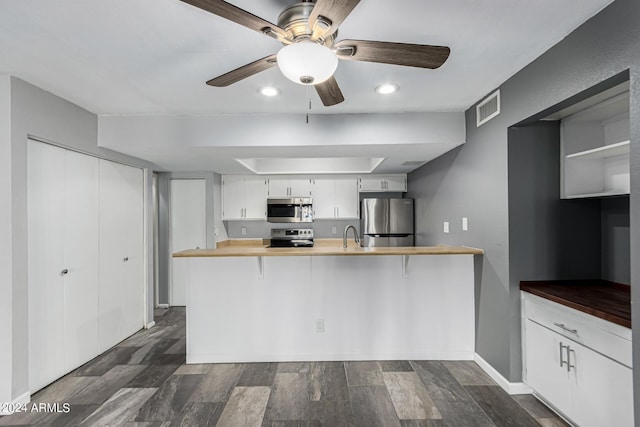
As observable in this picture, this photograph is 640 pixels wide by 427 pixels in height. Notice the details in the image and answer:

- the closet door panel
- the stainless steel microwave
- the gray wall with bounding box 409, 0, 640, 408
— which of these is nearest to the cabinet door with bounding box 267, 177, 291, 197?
the stainless steel microwave

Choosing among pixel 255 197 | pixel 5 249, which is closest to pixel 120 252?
pixel 5 249

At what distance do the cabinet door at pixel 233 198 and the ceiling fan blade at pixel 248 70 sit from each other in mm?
3484

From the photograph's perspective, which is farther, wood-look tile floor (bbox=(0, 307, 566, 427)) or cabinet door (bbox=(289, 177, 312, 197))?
cabinet door (bbox=(289, 177, 312, 197))

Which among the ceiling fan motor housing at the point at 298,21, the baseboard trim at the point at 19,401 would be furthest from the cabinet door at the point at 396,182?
the baseboard trim at the point at 19,401

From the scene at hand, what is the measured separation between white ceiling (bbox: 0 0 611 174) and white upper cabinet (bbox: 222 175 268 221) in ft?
7.76

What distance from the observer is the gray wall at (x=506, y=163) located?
1.49 m

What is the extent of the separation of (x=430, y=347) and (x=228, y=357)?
1.89 meters

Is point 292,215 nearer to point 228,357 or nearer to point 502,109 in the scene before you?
point 228,357

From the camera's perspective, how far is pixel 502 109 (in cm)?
253

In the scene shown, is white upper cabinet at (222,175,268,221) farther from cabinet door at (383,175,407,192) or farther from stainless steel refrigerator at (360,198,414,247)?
cabinet door at (383,175,407,192)

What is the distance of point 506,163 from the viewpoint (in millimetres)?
2467

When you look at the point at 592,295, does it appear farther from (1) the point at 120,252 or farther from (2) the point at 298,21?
(1) the point at 120,252

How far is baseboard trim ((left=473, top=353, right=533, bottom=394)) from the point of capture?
2422 mm

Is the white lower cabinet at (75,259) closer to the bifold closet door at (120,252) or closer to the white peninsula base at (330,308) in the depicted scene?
the bifold closet door at (120,252)
